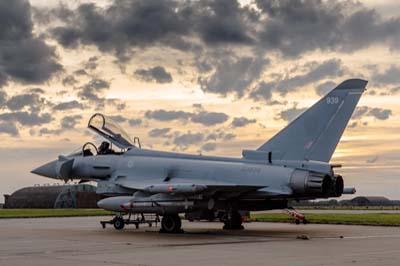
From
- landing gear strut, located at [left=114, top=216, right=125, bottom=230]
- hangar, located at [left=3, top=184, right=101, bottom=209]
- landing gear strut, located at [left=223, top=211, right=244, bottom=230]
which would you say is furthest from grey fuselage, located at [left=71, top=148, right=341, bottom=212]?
hangar, located at [left=3, top=184, right=101, bottom=209]

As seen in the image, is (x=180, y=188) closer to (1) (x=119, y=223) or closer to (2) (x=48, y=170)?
(1) (x=119, y=223)

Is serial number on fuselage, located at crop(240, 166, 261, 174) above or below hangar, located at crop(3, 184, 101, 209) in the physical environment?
below

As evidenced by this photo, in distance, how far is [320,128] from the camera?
2570 cm

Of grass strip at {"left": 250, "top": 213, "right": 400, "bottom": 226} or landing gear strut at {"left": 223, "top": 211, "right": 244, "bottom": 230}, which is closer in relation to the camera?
landing gear strut at {"left": 223, "top": 211, "right": 244, "bottom": 230}

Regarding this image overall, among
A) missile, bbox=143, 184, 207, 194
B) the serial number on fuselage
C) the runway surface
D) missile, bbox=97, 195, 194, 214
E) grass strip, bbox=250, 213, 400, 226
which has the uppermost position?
the serial number on fuselage

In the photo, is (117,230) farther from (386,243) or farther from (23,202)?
(23,202)

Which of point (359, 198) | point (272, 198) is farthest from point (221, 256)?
point (359, 198)

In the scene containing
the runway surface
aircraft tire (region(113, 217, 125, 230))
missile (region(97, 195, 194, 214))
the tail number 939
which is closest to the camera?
the runway surface

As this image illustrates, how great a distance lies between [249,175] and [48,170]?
34.5ft

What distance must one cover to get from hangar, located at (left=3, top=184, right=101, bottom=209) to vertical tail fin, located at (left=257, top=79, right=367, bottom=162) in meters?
58.7

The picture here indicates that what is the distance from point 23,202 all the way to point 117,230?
64.3 meters

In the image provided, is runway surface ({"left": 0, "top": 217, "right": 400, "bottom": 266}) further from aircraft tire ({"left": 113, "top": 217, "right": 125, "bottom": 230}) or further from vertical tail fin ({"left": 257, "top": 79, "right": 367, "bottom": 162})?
aircraft tire ({"left": 113, "top": 217, "right": 125, "bottom": 230})

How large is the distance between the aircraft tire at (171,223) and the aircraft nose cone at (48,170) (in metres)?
6.79

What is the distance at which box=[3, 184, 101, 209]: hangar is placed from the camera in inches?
3322
